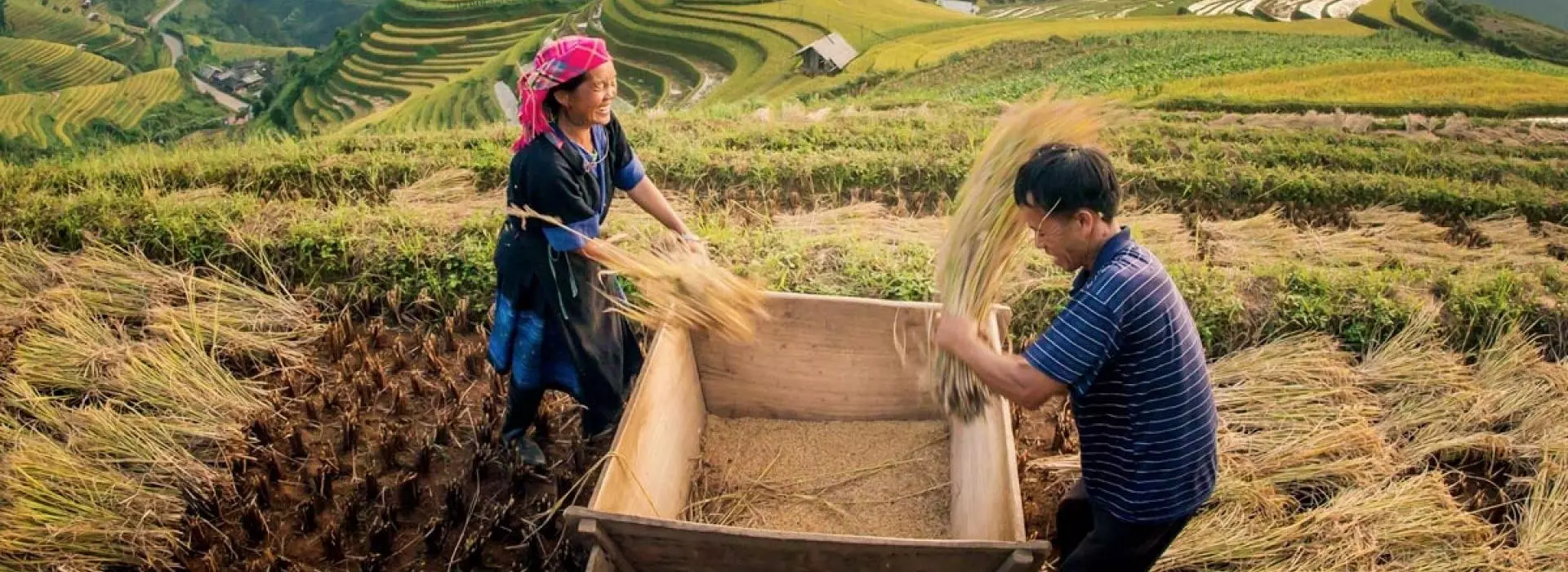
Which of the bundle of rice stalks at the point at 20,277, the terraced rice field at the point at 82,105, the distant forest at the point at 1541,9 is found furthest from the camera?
the terraced rice field at the point at 82,105

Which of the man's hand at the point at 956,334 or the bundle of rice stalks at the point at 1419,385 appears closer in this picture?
the man's hand at the point at 956,334

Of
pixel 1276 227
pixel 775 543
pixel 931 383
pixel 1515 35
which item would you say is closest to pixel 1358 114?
pixel 1276 227

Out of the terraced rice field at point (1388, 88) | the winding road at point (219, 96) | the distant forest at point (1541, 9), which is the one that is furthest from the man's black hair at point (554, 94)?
the winding road at point (219, 96)

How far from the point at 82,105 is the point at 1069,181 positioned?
17765 millimetres

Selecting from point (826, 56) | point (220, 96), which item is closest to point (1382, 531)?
point (826, 56)

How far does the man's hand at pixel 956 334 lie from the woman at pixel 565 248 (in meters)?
0.85

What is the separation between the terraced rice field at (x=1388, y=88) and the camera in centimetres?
699

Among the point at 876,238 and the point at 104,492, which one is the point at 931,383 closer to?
the point at 876,238

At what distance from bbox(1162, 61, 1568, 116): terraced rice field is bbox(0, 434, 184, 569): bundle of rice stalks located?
25.0 ft

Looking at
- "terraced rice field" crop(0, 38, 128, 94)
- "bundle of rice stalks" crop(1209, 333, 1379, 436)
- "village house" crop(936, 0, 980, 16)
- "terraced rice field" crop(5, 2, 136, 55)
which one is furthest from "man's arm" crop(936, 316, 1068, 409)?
"terraced rice field" crop(5, 2, 136, 55)

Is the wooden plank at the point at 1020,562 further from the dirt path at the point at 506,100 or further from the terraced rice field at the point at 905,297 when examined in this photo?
the dirt path at the point at 506,100

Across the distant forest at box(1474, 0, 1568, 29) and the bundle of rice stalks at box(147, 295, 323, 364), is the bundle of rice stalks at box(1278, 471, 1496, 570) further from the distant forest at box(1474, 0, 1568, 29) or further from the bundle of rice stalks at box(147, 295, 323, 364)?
the distant forest at box(1474, 0, 1568, 29)

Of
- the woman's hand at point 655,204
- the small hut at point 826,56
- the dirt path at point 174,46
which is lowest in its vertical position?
the dirt path at point 174,46

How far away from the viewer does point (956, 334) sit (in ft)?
5.15
